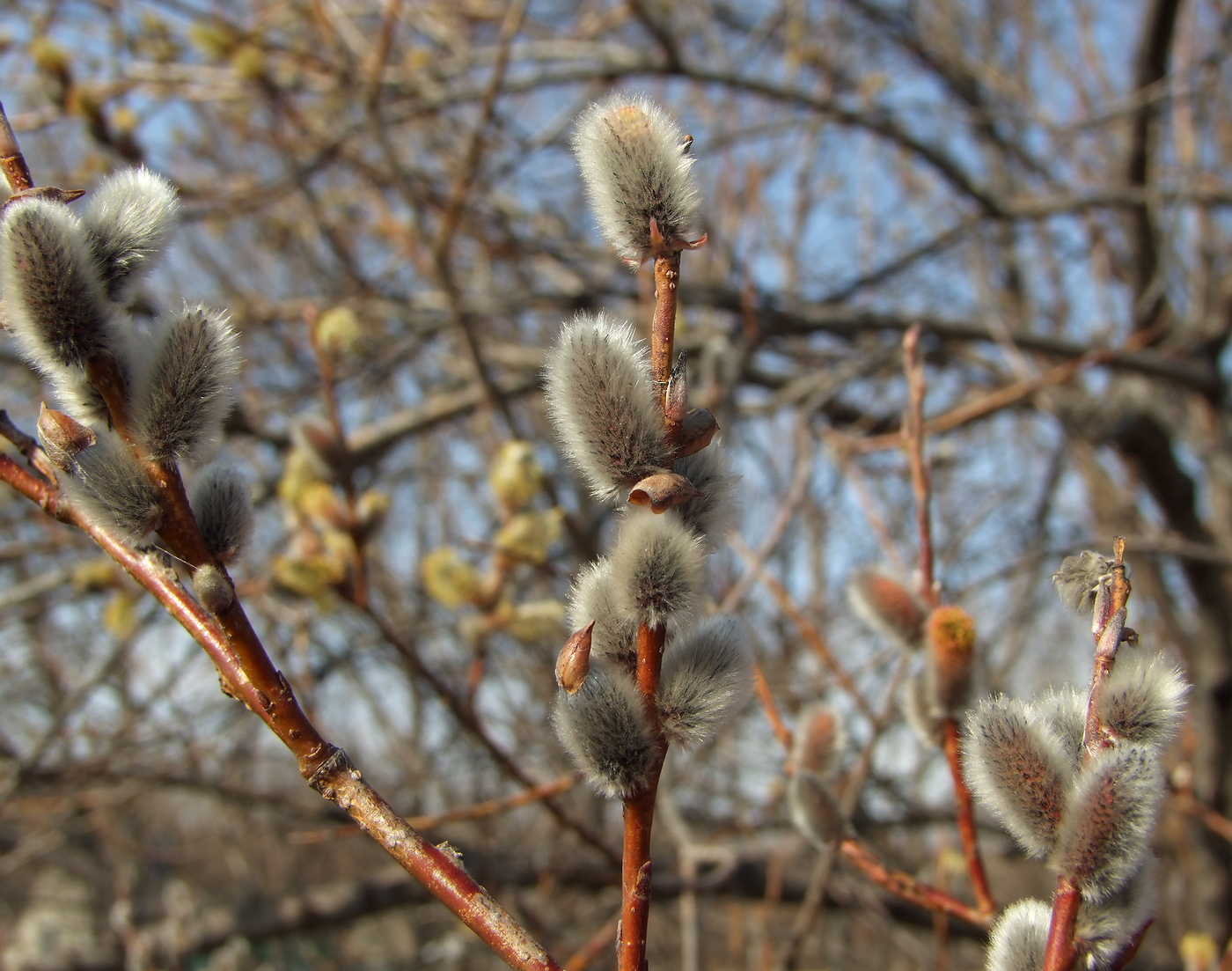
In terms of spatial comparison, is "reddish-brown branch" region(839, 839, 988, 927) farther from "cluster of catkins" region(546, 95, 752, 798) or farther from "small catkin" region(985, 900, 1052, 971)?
"cluster of catkins" region(546, 95, 752, 798)

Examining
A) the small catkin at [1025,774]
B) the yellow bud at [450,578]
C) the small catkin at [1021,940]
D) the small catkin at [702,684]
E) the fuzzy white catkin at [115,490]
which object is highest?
the yellow bud at [450,578]

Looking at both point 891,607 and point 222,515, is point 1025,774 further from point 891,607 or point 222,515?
point 222,515

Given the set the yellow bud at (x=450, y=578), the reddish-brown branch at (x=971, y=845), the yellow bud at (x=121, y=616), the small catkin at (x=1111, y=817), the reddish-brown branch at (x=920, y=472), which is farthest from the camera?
the yellow bud at (x=121, y=616)

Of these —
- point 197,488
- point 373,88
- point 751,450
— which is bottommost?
point 197,488

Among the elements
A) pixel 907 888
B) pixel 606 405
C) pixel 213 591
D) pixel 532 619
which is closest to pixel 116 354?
pixel 213 591

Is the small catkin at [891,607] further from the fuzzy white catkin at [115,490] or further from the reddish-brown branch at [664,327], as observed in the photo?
the fuzzy white catkin at [115,490]

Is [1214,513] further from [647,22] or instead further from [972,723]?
[972,723]

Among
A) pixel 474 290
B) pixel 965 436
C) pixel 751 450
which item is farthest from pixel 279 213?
pixel 965 436

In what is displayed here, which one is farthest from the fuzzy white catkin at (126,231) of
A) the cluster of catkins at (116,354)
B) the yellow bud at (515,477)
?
the yellow bud at (515,477)
